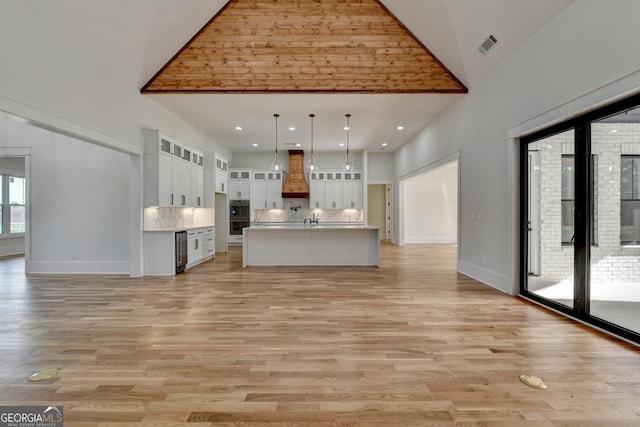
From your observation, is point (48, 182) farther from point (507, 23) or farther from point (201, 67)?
point (507, 23)

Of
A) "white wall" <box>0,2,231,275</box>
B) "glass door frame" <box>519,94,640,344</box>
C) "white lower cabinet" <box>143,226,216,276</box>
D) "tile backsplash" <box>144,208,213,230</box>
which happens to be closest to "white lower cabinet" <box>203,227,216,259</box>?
"tile backsplash" <box>144,208,213,230</box>

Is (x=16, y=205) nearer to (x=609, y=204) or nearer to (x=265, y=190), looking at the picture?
(x=265, y=190)

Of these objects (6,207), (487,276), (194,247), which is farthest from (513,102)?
(6,207)

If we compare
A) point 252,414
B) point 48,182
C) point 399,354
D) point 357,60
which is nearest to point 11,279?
point 48,182

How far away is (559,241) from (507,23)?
302 centimetres

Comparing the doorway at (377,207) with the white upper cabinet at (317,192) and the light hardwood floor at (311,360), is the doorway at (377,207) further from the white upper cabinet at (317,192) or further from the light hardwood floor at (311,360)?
the light hardwood floor at (311,360)

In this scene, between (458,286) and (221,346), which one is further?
(458,286)

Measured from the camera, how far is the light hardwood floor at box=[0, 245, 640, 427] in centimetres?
188

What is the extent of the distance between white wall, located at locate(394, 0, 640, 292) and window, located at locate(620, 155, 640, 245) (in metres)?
0.89

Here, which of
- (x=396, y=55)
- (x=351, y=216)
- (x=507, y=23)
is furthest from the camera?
(x=351, y=216)

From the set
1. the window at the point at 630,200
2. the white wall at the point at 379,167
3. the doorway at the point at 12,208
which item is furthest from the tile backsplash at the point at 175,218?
the window at the point at 630,200

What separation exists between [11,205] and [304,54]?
10108mm

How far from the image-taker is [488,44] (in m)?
4.43

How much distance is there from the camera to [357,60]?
212 inches
